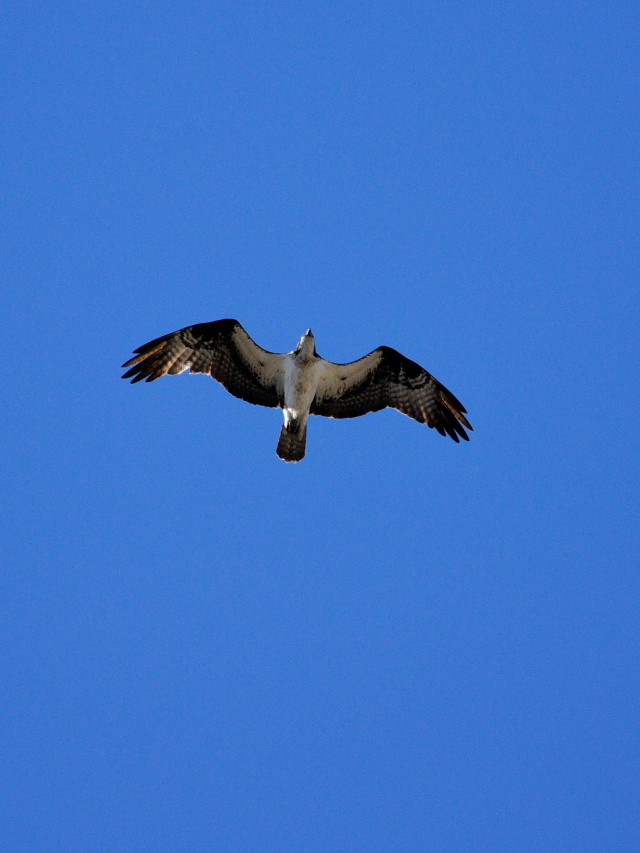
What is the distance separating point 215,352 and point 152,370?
0.95 meters

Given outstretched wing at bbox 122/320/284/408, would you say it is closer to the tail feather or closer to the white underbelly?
the white underbelly

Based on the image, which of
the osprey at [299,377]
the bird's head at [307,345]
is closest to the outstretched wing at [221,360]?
the osprey at [299,377]

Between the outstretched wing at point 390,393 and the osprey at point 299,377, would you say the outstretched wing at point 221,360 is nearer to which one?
the osprey at point 299,377

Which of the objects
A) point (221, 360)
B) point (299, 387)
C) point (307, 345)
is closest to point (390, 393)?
point (299, 387)

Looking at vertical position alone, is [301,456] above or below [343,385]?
below

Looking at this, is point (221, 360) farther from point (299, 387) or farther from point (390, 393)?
point (390, 393)

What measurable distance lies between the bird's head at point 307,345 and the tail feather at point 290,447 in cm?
119

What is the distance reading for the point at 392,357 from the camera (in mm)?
14070

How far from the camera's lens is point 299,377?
13.5 metres

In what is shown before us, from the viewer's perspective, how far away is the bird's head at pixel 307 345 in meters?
13.3

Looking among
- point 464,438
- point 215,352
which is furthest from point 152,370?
point 464,438

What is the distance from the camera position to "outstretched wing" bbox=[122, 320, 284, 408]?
13.4 meters

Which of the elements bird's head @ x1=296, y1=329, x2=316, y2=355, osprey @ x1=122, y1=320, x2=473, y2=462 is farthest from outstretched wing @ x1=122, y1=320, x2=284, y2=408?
bird's head @ x1=296, y1=329, x2=316, y2=355

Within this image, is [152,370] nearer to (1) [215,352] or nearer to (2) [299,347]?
(1) [215,352]
